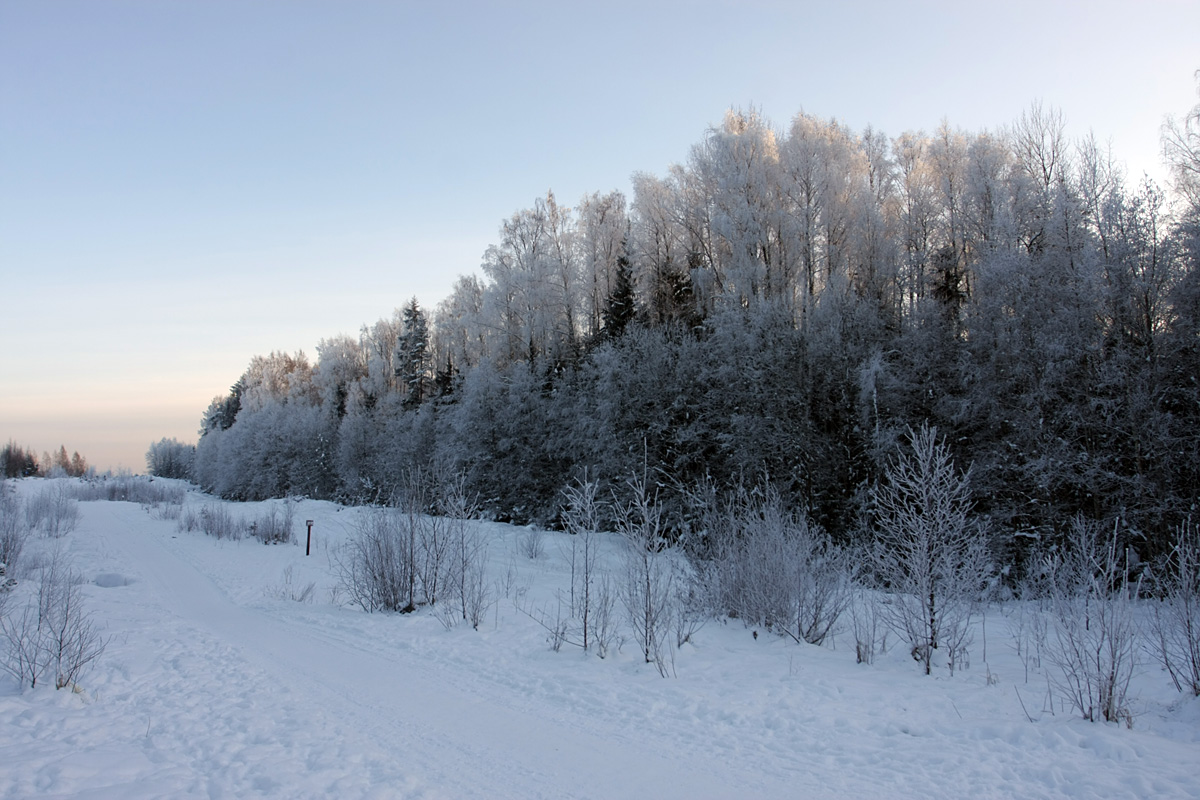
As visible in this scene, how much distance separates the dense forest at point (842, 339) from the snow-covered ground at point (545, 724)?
5.18 metres

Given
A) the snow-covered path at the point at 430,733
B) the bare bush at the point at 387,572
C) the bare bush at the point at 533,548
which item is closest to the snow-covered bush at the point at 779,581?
the snow-covered path at the point at 430,733

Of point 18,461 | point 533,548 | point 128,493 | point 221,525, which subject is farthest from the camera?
point 18,461

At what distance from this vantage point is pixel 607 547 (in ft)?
75.9

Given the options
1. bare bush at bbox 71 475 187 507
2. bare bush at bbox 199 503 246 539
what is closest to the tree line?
bare bush at bbox 71 475 187 507

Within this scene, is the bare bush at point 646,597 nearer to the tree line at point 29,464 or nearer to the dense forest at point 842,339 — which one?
the dense forest at point 842,339

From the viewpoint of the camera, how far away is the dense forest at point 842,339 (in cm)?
1775

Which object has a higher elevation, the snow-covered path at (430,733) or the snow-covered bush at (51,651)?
the snow-covered bush at (51,651)

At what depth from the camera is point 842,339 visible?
25.4 meters

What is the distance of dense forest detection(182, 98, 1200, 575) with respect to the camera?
58.2ft

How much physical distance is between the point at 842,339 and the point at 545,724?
22287 mm

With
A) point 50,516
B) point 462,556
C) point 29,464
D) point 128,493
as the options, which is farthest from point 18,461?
point 462,556

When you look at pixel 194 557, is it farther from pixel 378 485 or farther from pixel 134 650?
pixel 378 485

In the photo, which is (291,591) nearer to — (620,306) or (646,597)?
(646,597)

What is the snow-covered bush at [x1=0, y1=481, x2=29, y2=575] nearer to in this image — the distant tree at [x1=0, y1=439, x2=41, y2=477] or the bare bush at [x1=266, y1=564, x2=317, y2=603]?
the bare bush at [x1=266, y1=564, x2=317, y2=603]
